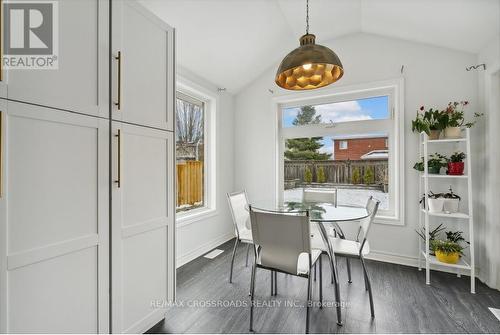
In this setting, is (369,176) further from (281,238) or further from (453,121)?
(281,238)

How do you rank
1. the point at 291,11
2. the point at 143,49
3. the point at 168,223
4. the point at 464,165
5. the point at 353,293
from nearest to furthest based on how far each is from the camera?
the point at 143,49
the point at 168,223
the point at 353,293
the point at 464,165
the point at 291,11

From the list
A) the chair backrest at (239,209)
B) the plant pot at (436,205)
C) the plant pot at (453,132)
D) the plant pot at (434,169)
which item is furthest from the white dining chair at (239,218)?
the plant pot at (453,132)

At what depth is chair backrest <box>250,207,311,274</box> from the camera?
152 centimetres

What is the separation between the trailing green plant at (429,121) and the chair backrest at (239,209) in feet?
6.73

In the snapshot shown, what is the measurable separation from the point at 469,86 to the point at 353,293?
2.47 m

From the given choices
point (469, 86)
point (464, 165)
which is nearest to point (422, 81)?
point (469, 86)

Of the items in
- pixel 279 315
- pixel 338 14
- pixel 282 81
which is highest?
pixel 338 14

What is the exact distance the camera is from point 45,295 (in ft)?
3.58

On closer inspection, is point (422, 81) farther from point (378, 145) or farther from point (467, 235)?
point (467, 235)

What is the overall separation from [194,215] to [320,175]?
74.3 inches

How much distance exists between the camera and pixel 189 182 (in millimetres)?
3059

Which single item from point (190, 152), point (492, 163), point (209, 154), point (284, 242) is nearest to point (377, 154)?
point (492, 163)

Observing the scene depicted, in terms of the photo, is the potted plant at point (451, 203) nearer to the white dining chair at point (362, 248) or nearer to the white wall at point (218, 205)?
the white dining chair at point (362, 248)

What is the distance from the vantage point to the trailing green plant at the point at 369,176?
3.08 m
